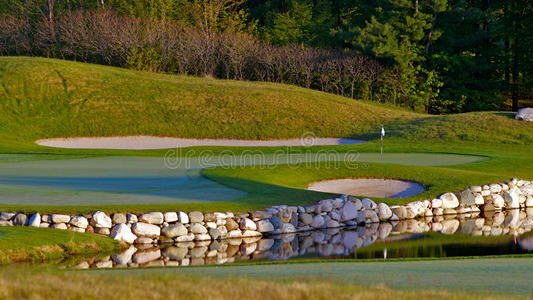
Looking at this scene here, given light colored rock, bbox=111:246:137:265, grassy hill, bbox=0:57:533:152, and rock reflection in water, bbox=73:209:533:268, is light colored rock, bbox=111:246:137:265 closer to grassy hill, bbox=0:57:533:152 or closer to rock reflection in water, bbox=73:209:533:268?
rock reflection in water, bbox=73:209:533:268

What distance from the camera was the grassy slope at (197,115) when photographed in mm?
35875

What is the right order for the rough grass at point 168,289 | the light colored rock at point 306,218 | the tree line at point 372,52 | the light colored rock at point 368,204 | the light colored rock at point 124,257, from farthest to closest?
1. the tree line at point 372,52
2. the light colored rock at point 368,204
3. the light colored rock at point 306,218
4. the light colored rock at point 124,257
5. the rough grass at point 168,289

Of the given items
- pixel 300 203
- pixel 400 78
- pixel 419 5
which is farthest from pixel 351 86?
pixel 300 203

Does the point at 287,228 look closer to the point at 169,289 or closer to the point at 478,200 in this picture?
the point at 478,200

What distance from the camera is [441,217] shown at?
66.4ft

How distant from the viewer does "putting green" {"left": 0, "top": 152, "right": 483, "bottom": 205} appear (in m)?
17.2

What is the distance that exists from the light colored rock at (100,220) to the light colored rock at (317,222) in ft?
18.4

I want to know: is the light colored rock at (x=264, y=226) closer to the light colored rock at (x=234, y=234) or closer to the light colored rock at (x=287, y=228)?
the light colored rock at (x=287, y=228)

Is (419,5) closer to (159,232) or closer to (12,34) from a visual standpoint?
(12,34)

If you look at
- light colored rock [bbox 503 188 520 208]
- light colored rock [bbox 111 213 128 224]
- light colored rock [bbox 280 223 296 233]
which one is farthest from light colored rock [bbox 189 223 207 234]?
light colored rock [bbox 503 188 520 208]

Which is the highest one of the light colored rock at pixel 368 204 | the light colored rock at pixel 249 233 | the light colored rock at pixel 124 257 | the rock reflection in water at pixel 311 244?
the light colored rock at pixel 368 204

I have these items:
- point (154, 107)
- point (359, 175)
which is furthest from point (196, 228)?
point (154, 107)

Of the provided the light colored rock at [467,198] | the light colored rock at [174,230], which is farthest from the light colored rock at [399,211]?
the light colored rock at [174,230]

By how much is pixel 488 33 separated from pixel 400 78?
11102 millimetres
